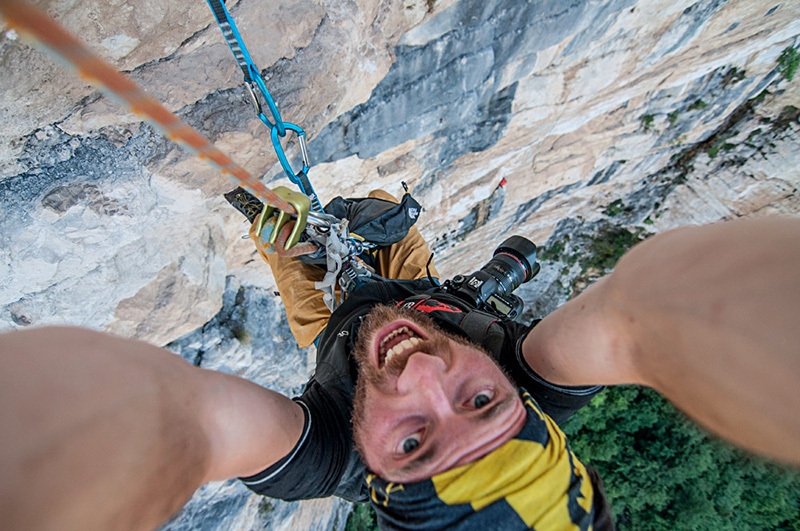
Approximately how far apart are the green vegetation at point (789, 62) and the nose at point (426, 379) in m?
4.15

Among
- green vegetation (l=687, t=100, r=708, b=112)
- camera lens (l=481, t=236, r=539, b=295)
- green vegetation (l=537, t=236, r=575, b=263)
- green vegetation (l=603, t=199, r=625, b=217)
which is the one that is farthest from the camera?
green vegetation (l=537, t=236, r=575, b=263)

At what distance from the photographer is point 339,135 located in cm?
186

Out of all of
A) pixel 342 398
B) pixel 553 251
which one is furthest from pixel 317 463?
pixel 553 251

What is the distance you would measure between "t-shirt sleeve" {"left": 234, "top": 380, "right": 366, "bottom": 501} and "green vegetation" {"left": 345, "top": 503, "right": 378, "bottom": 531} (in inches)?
158

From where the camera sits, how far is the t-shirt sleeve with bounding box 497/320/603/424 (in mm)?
1025

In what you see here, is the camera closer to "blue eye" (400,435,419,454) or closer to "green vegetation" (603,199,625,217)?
"blue eye" (400,435,419,454)

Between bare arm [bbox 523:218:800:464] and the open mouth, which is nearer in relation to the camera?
bare arm [bbox 523:218:800:464]

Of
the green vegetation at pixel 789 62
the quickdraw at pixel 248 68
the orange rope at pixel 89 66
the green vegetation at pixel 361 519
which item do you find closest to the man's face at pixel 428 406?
the quickdraw at pixel 248 68

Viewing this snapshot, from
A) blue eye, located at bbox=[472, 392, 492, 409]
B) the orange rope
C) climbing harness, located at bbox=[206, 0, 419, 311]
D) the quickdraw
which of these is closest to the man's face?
blue eye, located at bbox=[472, 392, 492, 409]

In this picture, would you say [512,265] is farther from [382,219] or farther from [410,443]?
[410,443]

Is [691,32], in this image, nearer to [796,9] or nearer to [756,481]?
[796,9]

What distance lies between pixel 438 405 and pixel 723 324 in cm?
65

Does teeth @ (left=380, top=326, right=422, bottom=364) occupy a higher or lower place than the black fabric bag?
lower

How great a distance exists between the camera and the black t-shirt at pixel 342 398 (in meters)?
0.94
